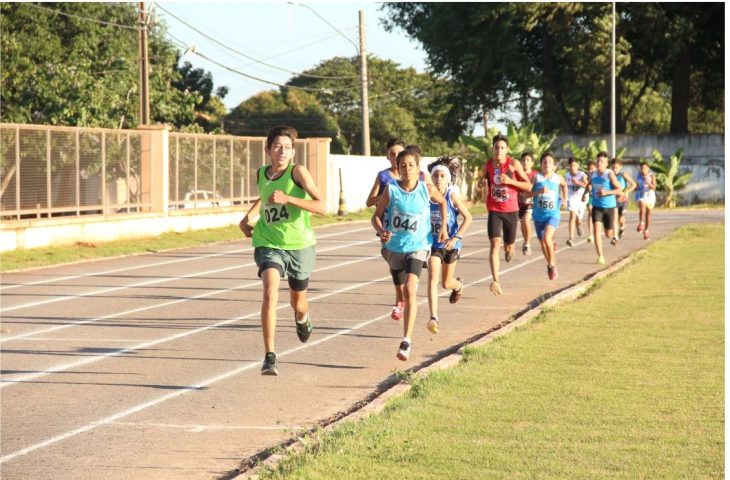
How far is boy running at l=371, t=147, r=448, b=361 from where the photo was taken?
1129cm

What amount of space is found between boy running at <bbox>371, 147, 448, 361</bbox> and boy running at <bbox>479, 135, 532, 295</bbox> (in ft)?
16.7

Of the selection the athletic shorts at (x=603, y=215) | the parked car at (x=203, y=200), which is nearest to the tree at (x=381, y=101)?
the parked car at (x=203, y=200)

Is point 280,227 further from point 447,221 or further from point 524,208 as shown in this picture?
point 524,208

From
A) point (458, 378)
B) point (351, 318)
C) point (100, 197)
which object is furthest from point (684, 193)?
point (458, 378)

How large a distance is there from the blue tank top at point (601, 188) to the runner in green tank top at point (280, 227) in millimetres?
13299

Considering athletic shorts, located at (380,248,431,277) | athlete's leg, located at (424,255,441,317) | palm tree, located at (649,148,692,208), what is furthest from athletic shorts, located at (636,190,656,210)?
palm tree, located at (649,148,692,208)

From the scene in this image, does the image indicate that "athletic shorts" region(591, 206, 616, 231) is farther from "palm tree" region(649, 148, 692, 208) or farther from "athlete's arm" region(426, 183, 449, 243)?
"palm tree" region(649, 148, 692, 208)

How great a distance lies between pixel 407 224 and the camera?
37.5ft

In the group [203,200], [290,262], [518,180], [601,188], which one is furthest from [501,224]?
[203,200]

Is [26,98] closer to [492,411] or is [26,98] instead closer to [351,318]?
[351,318]

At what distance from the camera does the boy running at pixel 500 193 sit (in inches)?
659

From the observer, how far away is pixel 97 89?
138 feet

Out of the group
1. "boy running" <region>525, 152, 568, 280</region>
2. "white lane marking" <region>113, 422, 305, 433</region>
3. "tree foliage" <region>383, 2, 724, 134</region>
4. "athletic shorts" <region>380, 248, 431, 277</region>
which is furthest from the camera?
"tree foliage" <region>383, 2, 724, 134</region>

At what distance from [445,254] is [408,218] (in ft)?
6.86
